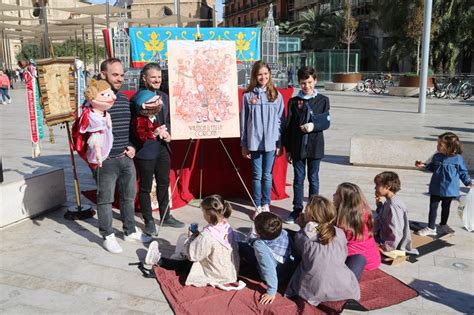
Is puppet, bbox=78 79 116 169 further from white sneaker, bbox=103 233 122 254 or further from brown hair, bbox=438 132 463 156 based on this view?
brown hair, bbox=438 132 463 156

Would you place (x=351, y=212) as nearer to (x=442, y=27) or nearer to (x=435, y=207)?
(x=435, y=207)

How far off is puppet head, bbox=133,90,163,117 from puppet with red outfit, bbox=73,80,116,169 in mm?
297

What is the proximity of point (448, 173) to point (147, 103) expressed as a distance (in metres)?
2.94

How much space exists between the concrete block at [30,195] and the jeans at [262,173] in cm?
240

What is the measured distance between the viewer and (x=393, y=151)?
7.37 metres

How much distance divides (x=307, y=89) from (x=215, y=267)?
2132 millimetres

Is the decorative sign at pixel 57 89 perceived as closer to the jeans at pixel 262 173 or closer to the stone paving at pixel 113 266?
the stone paving at pixel 113 266

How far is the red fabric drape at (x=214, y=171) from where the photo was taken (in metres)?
5.64

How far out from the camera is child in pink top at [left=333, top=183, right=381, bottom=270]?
3.59m

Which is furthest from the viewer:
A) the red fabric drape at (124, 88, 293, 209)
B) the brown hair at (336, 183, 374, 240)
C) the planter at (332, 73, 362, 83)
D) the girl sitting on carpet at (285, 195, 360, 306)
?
the planter at (332, 73, 362, 83)

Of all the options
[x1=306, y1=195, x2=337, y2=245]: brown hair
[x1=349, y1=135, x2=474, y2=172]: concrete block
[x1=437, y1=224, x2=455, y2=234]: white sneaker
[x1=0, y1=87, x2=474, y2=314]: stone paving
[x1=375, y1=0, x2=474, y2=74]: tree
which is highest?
[x1=375, y1=0, x2=474, y2=74]: tree

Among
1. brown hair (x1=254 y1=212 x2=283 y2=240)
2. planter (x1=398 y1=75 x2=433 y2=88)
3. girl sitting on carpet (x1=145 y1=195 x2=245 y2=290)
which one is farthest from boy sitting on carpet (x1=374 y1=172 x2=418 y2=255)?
planter (x1=398 y1=75 x2=433 y2=88)

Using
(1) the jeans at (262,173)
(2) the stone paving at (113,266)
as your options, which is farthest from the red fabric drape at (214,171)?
(1) the jeans at (262,173)

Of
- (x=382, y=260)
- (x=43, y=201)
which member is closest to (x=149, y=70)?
(x=43, y=201)
